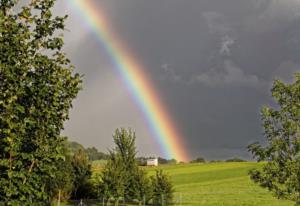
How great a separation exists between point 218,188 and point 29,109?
82.3m

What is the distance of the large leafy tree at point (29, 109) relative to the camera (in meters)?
7.75

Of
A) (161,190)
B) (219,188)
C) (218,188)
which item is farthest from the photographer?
(218,188)

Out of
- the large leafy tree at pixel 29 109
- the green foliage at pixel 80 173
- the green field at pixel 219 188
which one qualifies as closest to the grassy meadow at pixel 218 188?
the green field at pixel 219 188

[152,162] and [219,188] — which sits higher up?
[152,162]

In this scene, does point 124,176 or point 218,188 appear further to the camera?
point 218,188

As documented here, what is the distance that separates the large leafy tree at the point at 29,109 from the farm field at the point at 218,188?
35689 mm

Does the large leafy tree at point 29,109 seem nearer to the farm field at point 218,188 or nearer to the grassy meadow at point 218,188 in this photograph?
the farm field at point 218,188

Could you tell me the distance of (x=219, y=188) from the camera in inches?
3435

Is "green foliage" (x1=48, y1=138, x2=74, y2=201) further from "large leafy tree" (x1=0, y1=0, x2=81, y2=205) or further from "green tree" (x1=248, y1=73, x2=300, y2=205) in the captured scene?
"large leafy tree" (x1=0, y1=0, x2=81, y2=205)

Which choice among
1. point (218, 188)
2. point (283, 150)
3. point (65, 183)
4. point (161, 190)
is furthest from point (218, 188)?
point (283, 150)

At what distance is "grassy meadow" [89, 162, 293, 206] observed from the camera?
64.8m

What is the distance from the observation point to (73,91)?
8352mm

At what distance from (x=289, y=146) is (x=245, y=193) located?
56067 mm

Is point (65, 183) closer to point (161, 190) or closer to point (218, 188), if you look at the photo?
point (161, 190)
